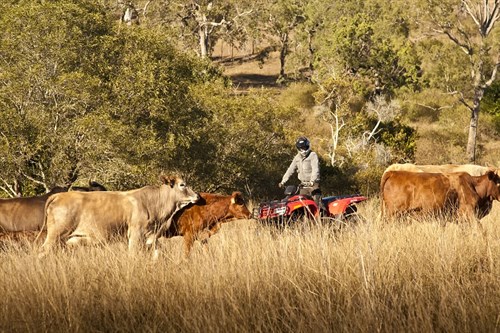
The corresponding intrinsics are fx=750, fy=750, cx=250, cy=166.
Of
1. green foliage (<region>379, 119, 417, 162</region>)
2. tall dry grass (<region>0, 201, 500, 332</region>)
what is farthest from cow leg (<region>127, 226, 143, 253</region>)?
green foliage (<region>379, 119, 417, 162</region>)

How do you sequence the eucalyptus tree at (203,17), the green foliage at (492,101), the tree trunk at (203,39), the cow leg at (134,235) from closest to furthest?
the cow leg at (134,235)
the green foliage at (492,101)
the eucalyptus tree at (203,17)
the tree trunk at (203,39)

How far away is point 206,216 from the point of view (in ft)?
32.7

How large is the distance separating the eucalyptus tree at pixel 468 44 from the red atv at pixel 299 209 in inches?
986

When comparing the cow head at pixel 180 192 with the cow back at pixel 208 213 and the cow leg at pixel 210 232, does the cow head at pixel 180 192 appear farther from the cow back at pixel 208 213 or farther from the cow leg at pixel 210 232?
the cow leg at pixel 210 232

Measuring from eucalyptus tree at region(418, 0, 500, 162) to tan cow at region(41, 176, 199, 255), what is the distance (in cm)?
2664

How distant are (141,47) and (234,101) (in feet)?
18.5

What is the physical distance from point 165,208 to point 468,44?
92.3 feet

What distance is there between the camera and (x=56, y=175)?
585 inches

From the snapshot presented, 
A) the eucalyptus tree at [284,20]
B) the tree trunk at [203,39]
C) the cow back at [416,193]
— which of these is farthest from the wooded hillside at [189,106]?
the eucalyptus tree at [284,20]

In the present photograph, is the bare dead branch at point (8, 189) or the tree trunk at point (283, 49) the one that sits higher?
the tree trunk at point (283, 49)

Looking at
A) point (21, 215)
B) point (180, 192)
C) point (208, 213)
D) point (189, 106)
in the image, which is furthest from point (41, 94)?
point (208, 213)

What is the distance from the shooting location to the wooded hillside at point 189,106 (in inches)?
575

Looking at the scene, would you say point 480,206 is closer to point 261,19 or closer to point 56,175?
point 56,175

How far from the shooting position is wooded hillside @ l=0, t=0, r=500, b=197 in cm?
1459
